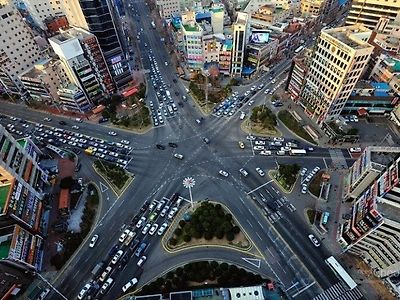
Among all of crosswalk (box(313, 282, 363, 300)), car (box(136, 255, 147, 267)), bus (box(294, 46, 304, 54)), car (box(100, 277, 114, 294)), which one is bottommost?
crosswalk (box(313, 282, 363, 300))

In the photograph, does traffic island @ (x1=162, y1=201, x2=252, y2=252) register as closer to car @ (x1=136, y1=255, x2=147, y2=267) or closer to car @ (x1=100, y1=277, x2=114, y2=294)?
car @ (x1=136, y1=255, x2=147, y2=267)

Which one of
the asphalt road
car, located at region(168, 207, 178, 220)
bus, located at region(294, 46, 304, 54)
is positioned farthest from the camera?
bus, located at region(294, 46, 304, 54)

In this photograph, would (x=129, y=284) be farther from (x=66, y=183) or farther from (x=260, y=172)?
(x=260, y=172)

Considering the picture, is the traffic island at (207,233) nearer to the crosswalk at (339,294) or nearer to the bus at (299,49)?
the crosswalk at (339,294)

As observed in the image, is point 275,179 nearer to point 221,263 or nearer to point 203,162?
point 203,162

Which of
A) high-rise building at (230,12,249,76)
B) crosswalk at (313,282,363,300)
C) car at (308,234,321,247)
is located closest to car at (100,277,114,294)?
crosswalk at (313,282,363,300)

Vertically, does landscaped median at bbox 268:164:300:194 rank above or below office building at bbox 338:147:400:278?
below

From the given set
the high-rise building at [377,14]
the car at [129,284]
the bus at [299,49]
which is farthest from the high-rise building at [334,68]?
the car at [129,284]
